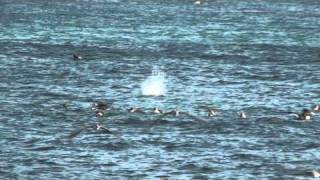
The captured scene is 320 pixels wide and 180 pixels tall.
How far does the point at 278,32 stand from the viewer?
106m

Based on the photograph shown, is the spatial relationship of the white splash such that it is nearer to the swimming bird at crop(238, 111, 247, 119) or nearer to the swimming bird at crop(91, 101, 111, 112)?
the swimming bird at crop(91, 101, 111, 112)

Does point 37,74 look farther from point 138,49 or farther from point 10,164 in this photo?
point 10,164

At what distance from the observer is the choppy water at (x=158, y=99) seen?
3659 centimetres

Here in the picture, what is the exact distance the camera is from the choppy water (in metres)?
36.6

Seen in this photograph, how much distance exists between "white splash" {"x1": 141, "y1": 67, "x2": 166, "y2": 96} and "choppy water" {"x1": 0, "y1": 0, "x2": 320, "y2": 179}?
1.87ft

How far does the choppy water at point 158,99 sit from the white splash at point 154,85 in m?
0.57

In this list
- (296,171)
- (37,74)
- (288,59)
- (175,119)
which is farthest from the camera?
(288,59)

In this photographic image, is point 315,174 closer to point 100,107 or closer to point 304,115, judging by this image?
point 304,115

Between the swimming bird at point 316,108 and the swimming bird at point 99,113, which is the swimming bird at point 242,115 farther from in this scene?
the swimming bird at point 99,113

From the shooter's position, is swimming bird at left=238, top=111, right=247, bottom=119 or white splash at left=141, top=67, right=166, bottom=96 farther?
white splash at left=141, top=67, right=166, bottom=96

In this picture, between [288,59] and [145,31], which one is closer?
[288,59]

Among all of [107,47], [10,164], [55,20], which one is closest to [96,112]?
[10,164]

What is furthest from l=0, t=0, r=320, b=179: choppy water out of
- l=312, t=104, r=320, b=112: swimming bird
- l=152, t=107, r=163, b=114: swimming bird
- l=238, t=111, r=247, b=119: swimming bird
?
l=312, t=104, r=320, b=112: swimming bird

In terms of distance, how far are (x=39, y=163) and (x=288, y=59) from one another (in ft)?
138
